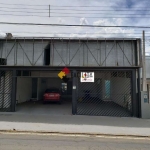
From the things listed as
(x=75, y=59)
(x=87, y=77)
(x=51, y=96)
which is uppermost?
(x=75, y=59)

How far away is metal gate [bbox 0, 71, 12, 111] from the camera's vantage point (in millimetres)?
11367

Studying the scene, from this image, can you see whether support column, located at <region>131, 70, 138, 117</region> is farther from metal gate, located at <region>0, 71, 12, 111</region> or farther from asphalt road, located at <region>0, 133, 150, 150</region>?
metal gate, located at <region>0, 71, 12, 111</region>

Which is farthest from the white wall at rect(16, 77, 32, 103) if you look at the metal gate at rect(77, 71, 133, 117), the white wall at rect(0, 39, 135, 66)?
the metal gate at rect(77, 71, 133, 117)

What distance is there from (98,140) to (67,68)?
550cm

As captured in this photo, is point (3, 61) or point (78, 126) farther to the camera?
point (3, 61)

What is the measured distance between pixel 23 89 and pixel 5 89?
4188 mm

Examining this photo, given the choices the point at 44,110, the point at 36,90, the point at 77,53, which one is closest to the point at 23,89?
the point at 36,90

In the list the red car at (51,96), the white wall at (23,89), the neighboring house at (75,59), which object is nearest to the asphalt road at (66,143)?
the neighboring house at (75,59)

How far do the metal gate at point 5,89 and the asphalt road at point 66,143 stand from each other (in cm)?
518

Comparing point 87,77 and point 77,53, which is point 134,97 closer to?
point 87,77

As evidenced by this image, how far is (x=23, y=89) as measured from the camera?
1568 cm

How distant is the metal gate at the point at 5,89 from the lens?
37.3ft

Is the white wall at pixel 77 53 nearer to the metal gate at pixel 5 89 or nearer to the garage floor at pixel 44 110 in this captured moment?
the metal gate at pixel 5 89

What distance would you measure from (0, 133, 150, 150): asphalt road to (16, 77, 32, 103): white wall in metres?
8.61
